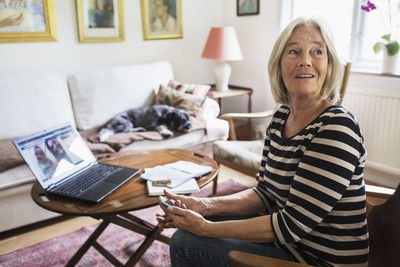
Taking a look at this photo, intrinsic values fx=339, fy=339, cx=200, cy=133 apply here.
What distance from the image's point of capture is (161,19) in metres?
3.45

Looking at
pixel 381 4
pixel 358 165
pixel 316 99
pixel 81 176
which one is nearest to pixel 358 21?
pixel 381 4

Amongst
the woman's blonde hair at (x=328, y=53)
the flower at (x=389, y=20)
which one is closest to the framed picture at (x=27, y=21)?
the woman's blonde hair at (x=328, y=53)

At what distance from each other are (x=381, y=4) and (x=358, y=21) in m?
0.20

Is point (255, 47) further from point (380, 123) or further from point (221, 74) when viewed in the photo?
point (380, 123)

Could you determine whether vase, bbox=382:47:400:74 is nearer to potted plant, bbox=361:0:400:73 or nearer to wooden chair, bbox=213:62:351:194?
potted plant, bbox=361:0:400:73

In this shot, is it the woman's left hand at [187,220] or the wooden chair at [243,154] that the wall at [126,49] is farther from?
the woman's left hand at [187,220]

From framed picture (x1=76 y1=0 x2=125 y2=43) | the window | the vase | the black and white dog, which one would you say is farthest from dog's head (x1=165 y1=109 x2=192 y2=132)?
the vase

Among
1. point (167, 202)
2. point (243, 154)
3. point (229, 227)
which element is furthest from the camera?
point (243, 154)

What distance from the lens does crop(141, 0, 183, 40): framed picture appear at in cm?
335

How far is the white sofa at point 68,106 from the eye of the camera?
203 centimetres

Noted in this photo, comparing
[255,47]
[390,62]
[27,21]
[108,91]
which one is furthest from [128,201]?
[255,47]

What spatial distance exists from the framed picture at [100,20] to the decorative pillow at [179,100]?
71 cm

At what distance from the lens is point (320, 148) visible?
93 centimetres

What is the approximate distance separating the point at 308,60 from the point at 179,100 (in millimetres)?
1962
